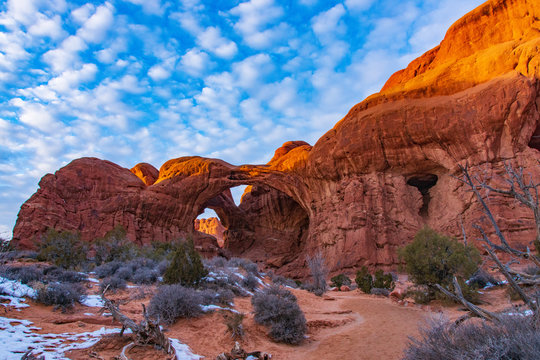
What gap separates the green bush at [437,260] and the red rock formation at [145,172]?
3599 centimetres

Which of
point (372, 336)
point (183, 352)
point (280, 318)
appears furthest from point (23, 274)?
point (372, 336)

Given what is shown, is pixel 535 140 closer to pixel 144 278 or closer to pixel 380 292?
pixel 380 292

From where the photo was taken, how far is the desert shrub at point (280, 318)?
6965 mm

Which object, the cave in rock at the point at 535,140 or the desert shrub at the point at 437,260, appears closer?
the desert shrub at the point at 437,260

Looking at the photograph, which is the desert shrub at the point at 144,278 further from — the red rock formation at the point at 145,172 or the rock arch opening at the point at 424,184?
the red rock formation at the point at 145,172

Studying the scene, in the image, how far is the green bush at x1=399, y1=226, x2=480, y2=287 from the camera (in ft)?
37.4

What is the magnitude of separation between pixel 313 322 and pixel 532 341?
22.8 ft

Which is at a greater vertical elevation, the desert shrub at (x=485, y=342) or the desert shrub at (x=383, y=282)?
the desert shrub at (x=485, y=342)

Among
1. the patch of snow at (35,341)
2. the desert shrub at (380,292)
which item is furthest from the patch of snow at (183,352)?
the desert shrub at (380,292)

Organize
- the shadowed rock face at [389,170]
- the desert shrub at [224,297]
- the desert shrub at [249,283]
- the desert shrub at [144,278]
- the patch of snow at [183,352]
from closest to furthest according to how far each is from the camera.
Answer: the patch of snow at [183,352] < the desert shrub at [224,297] < the desert shrub at [144,278] < the desert shrub at [249,283] < the shadowed rock face at [389,170]

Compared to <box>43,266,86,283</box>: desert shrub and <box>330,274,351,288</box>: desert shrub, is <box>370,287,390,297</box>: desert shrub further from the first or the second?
<box>43,266,86,283</box>: desert shrub

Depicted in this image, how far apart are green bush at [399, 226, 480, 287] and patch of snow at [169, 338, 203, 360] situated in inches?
354

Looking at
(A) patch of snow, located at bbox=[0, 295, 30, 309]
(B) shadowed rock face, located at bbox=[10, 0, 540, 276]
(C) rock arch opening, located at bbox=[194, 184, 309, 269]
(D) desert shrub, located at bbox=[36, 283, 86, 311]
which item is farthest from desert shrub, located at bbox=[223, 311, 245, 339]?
(C) rock arch opening, located at bbox=[194, 184, 309, 269]

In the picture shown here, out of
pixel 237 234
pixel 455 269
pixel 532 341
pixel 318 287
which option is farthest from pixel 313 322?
pixel 237 234
